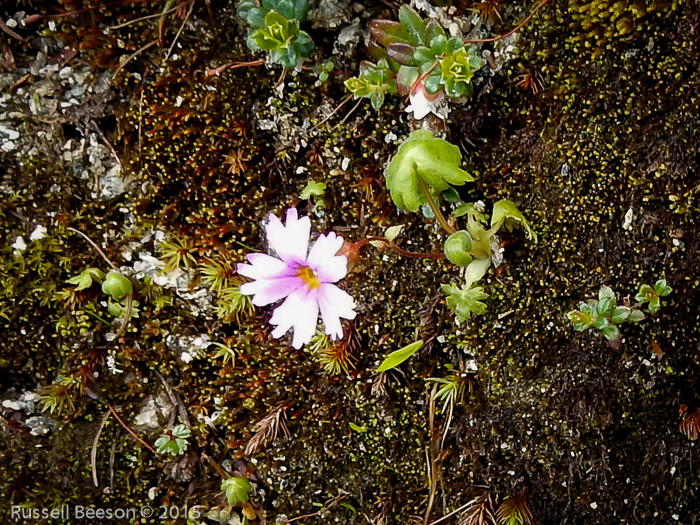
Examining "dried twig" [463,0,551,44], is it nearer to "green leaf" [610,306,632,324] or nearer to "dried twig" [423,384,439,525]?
"green leaf" [610,306,632,324]

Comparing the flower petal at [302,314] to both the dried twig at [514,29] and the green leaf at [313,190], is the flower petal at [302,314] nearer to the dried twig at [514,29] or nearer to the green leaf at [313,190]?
the green leaf at [313,190]

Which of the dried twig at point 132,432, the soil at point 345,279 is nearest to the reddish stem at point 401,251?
the soil at point 345,279

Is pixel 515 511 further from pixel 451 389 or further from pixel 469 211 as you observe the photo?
pixel 469 211

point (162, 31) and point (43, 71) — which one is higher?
point (162, 31)

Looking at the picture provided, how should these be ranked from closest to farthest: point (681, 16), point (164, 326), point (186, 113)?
point (681, 16) < point (186, 113) < point (164, 326)

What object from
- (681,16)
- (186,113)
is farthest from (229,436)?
(681,16)

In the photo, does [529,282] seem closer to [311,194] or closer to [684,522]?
[311,194]

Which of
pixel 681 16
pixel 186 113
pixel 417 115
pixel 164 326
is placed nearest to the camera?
pixel 681 16
